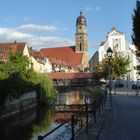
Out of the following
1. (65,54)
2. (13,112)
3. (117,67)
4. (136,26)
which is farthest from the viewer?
(65,54)

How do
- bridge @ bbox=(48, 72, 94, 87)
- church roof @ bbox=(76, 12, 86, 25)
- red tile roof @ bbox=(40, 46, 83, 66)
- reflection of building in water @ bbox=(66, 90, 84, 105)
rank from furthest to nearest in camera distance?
red tile roof @ bbox=(40, 46, 83, 66), church roof @ bbox=(76, 12, 86, 25), bridge @ bbox=(48, 72, 94, 87), reflection of building in water @ bbox=(66, 90, 84, 105)

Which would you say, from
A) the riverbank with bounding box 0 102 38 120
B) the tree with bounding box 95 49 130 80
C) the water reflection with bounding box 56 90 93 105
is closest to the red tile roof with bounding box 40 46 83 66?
the tree with bounding box 95 49 130 80

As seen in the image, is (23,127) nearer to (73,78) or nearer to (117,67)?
(117,67)

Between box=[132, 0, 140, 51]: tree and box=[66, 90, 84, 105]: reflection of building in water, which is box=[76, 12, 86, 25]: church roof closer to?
box=[66, 90, 84, 105]: reflection of building in water

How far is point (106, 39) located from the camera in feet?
315

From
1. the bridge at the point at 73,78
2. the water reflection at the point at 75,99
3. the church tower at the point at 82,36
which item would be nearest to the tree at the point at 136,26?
the water reflection at the point at 75,99

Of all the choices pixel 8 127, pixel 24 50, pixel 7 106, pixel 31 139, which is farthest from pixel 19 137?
pixel 24 50

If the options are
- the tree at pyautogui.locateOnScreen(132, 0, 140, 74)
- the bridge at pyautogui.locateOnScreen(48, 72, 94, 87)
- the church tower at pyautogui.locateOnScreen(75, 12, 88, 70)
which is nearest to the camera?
the tree at pyautogui.locateOnScreen(132, 0, 140, 74)

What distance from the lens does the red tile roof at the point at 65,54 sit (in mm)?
165000

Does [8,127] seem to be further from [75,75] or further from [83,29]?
[83,29]

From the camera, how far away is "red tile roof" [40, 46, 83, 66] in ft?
541

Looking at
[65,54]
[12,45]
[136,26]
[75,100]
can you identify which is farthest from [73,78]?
[136,26]

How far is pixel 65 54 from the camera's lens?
16875 centimetres

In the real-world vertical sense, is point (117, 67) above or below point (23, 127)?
above
